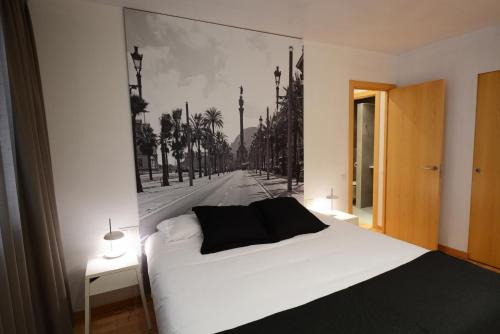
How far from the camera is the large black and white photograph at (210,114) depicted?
2279 millimetres

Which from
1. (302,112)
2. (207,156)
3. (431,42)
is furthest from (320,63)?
(207,156)

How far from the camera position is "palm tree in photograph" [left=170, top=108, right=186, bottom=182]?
7.88ft

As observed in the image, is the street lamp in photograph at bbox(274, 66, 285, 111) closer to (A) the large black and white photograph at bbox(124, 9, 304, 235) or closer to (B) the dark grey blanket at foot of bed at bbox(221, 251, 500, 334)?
(A) the large black and white photograph at bbox(124, 9, 304, 235)

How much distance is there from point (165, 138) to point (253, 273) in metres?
1.41

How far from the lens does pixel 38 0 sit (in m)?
1.92

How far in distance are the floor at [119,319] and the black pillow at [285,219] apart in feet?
3.97

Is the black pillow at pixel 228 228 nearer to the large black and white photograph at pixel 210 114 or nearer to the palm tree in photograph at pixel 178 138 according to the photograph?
Result: the large black and white photograph at pixel 210 114

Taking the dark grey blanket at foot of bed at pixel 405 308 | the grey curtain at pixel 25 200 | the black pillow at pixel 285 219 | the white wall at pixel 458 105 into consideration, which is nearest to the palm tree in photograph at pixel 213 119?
the black pillow at pixel 285 219

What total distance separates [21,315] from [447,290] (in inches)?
80.1

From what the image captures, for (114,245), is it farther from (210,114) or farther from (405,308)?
(405,308)

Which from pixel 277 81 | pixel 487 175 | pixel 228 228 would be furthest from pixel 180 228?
pixel 487 175

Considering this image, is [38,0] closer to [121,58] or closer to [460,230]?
[121,58]

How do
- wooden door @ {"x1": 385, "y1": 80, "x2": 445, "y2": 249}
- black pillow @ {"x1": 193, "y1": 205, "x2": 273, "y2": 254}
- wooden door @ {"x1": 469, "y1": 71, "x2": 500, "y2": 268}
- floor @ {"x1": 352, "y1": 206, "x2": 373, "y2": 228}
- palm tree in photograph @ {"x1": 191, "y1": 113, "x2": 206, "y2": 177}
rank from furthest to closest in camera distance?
floor @ {"x1": 352, "y1": 206, "x2": 373, "y2": 228}
wooden door @ {"x1": 385, "y1": 80, "x2": 445, "y2": 249}
wooden door @ {"x1": 469, "y1": 71, "x2": 500, "y2": 268}
palm tree in photograph @ {"x1": 191, "y1": 113, "x2": 206, "y2": 177}
black pillow @ {"x1": 193, "y1": 205, "x2": 273, "y2": 254}

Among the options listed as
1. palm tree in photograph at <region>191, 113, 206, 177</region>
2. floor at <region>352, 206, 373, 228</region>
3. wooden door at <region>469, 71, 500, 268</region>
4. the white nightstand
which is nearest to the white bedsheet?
the white nightstand
